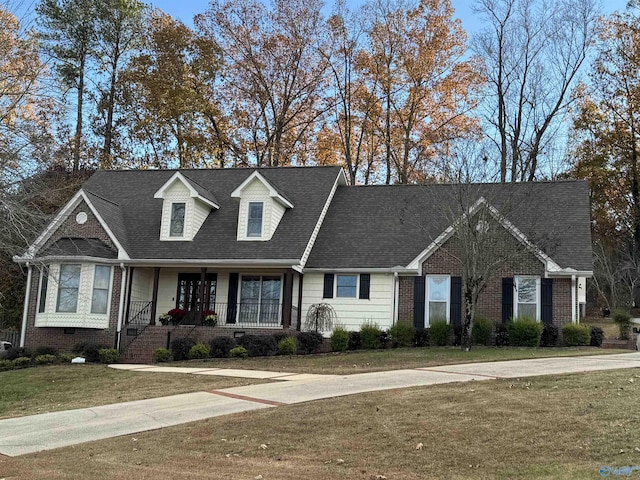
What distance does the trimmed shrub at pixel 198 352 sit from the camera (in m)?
21.2

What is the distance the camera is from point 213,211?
88.7ft

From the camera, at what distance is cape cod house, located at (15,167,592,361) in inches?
908

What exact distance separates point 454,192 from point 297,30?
786 inches

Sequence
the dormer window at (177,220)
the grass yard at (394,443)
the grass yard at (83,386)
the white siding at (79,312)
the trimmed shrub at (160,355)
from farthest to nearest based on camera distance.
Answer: the dormer window at (177,220), the white siding at (79,312), the trimmed shrub at (160,355), the grass yard at (83,386), the grass yard at (394,443)

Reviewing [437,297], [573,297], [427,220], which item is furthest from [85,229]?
[573,297]

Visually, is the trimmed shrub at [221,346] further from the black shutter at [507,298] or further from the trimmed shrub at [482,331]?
the black shutter at [507,298]

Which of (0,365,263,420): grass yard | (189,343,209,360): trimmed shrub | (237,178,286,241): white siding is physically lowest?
(0,365,263,420): grass yard

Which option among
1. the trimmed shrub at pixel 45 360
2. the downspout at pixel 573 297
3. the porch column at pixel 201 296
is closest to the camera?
the trimmed shrub at pixel 45 360

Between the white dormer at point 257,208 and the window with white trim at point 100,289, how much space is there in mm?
4800

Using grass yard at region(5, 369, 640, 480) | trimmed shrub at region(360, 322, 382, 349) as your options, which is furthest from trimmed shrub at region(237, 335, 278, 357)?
grass yard at region(5, 369, 640, 480)

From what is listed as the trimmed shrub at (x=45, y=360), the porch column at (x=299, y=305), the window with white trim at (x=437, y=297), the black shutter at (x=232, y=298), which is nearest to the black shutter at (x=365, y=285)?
the window with white trim at (x=437, y=297)

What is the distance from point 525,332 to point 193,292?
39.2 ft

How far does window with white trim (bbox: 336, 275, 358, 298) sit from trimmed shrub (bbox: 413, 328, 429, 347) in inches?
111

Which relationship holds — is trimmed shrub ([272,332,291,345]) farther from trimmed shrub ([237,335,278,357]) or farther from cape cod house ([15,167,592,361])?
cape cod house ([15,167,592,361])
